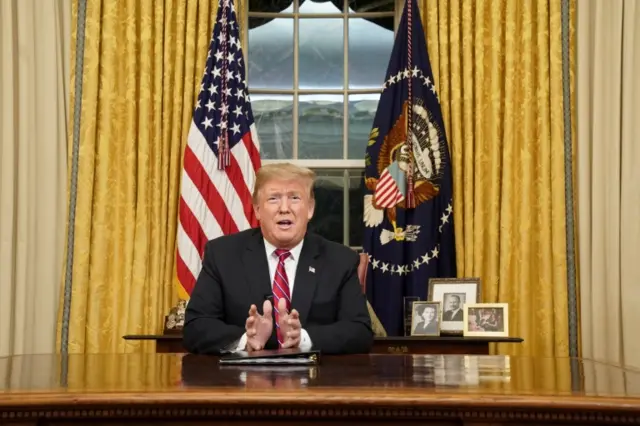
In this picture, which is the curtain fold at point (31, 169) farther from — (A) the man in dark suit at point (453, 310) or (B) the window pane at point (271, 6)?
(A) the man in dark suit at point (453, 310)

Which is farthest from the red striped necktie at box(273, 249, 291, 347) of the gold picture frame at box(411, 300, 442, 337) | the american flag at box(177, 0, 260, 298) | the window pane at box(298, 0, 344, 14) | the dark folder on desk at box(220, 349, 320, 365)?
the window pane at box(298, 0, 344, 14)

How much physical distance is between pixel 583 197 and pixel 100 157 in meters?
2.63

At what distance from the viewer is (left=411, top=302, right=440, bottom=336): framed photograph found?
448 centimetres

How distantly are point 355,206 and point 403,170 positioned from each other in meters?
0.60

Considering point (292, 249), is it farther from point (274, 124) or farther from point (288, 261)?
point (274, 124)

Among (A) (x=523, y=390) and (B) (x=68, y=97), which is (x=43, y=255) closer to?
(B) (x=68, y=97)

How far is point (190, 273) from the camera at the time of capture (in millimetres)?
4781

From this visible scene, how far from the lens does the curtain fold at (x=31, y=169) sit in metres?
4.95

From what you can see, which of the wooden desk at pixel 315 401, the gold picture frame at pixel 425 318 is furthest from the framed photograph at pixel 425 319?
the wooden desk at pixel 315 401

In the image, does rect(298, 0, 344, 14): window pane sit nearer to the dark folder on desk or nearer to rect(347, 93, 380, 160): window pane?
rect(347, 93, 380, 160): window pane

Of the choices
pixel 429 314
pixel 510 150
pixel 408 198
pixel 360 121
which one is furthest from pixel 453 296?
pixel 360 121

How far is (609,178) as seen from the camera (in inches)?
191

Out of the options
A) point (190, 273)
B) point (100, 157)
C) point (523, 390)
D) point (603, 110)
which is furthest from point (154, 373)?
point (603, 110)

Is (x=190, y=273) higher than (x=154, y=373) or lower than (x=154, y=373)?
higher
